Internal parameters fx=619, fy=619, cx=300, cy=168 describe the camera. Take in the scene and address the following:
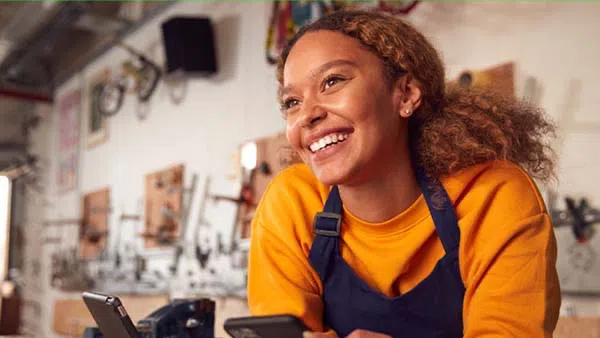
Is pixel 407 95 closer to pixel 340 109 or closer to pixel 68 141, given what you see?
pixel 340 109

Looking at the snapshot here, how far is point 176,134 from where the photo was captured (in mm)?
4609

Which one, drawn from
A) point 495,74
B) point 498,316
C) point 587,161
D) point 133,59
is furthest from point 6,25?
point 498,316

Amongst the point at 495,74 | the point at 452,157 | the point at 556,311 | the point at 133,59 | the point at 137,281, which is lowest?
the point at 137,281

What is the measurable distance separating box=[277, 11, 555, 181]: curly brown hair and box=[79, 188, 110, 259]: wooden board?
459 cm

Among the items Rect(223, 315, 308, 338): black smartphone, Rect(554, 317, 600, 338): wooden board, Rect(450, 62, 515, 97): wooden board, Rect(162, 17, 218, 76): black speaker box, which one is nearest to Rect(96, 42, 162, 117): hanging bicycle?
Rect(162, 17, 218, 76): black speaker box

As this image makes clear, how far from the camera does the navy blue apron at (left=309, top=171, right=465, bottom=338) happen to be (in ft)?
3.65

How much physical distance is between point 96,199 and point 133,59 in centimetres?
136

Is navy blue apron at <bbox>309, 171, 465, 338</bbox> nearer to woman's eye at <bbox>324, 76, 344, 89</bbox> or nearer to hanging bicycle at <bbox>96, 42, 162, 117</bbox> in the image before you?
woman's eye at <bbox>324, 76, 344, 89</bbox>

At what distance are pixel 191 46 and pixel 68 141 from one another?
2.98 m

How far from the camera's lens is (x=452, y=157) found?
1.17 meters

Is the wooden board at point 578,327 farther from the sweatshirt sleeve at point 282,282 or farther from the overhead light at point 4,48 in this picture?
the overhead light at point 4,48

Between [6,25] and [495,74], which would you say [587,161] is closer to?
[495,74]

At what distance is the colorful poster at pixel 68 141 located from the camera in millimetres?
6348

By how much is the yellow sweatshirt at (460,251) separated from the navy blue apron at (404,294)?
0.8 inches
